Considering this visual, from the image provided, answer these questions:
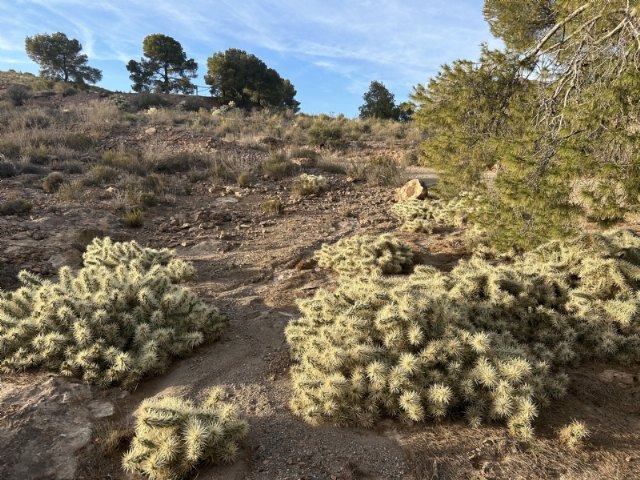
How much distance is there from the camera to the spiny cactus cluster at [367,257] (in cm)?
586

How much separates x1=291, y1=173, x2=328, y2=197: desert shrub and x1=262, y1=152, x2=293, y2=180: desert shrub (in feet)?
3.37

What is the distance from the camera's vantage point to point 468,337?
11.0 feet

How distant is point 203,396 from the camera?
11.4 ft

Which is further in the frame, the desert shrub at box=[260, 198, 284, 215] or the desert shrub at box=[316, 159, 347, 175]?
the desert shrub at box=[316, 159, 347, 175]

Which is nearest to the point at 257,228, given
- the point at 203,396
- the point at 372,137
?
the point at 203,396

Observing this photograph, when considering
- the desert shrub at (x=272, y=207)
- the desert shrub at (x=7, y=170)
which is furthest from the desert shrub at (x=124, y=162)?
the desert shrub at (x=272, y=207)

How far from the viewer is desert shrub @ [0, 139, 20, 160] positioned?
11688 mm

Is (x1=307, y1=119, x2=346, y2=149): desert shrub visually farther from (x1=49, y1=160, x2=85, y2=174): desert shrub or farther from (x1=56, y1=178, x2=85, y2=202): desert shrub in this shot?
(x1=56, y1=178, x2=85, y2=202): desert shrub

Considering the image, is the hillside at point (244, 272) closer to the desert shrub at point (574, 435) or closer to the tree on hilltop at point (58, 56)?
the desert shrub at point (574, 435)

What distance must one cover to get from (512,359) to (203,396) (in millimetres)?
2473

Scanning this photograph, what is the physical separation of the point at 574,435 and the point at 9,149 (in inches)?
563

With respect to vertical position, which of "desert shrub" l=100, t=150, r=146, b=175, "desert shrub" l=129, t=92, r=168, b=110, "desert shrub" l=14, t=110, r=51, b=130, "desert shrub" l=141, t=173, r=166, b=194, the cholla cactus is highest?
"desert shrub" l=129, t=92, r=168, b=110

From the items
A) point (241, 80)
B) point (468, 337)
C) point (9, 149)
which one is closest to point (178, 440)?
point (468, 337)

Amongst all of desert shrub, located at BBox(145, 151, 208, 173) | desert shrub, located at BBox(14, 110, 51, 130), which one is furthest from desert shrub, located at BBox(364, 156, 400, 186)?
desert shrub, located at BBox(14, 110, 51, 130)
